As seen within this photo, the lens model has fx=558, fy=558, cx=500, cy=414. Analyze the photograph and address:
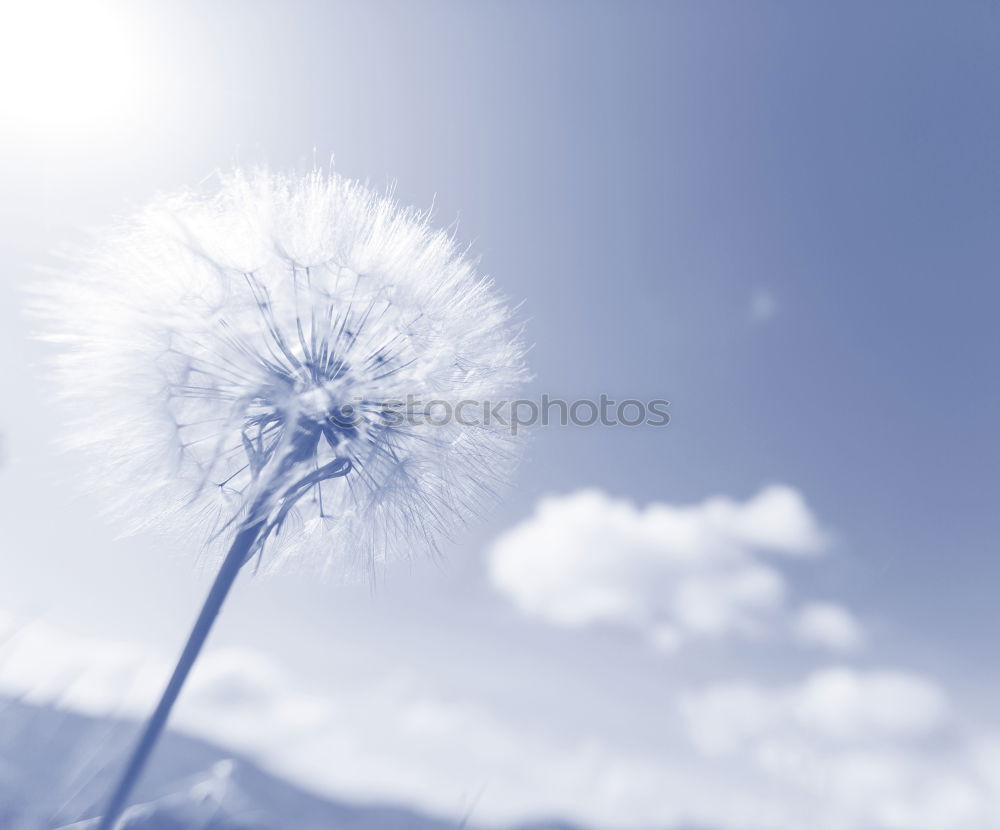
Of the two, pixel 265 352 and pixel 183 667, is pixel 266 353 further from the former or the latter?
pixel 183 667

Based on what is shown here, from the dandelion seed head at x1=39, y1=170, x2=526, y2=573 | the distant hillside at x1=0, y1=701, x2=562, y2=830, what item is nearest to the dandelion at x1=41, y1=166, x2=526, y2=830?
the dandelion seed head at x1=39, y1=170, x2=526, y2=573

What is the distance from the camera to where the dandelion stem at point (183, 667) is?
372 centimetres

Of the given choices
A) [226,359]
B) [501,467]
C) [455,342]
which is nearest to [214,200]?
[226,359]

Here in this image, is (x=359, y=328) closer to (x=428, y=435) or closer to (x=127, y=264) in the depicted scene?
(x=428, y=435)

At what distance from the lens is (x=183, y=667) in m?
4.07

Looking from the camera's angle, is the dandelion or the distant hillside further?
the distant hillside

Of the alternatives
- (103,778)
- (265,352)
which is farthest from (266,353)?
(103,778)

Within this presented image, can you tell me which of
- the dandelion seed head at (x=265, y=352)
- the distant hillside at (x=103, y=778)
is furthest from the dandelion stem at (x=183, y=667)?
the distant hillside at (x=103, y=778)

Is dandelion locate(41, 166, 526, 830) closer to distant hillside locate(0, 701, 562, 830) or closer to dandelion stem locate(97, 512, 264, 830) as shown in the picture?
dandelion stem locate(97, 512, 264, 830)

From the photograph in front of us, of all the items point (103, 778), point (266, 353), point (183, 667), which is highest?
point (266, 353)

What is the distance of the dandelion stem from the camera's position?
3.72 metres

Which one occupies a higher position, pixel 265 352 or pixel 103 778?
pixel 265 352

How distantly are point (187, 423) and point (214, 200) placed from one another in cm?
252

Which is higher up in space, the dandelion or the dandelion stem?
the dandelion
